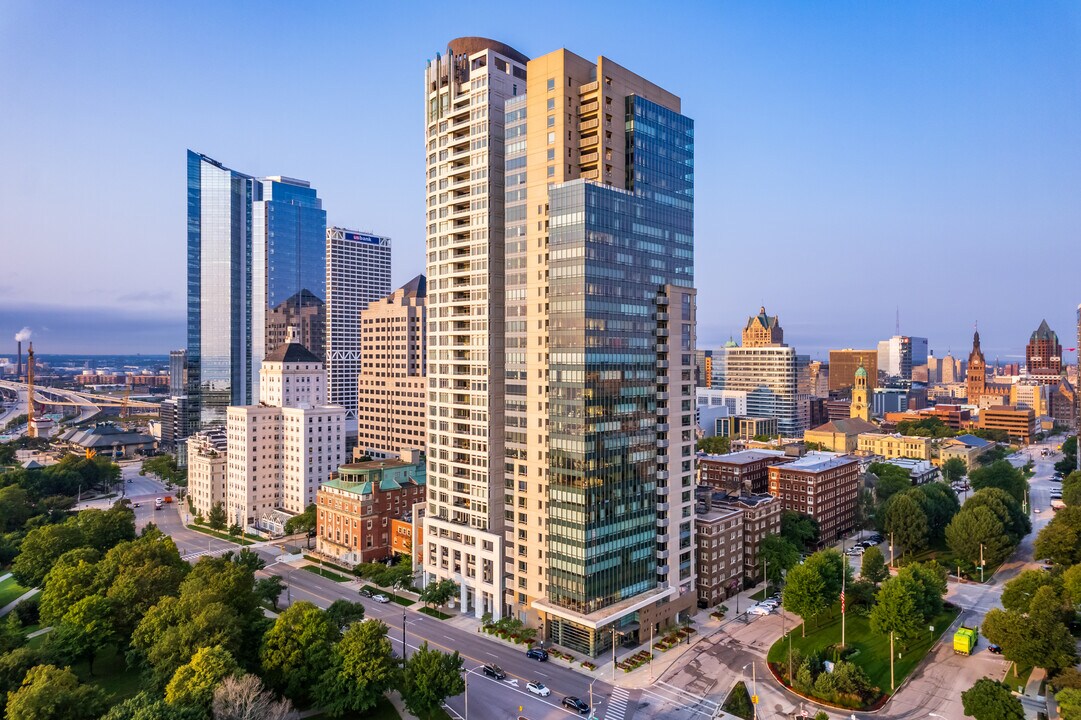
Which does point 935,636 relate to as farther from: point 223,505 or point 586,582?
point 223,505

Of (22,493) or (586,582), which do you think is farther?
(22,493)

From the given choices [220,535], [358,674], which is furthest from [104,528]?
[358,674]

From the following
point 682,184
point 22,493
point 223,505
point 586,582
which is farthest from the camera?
point 223,505

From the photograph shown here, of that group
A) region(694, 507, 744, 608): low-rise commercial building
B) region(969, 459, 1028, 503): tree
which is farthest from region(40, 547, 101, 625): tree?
region(969, 459, 1028, 503): tree

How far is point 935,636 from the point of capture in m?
88.8

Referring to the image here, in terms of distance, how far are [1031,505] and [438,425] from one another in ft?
526

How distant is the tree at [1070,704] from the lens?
57.2 metres

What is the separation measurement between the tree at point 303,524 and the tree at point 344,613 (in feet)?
184

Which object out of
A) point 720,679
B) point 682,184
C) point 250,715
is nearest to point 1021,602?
point 720,679

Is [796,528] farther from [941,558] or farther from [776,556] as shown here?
[941,558]

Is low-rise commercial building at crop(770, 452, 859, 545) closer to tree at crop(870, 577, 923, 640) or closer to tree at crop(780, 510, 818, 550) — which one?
tree at crop(780, 510, 818, 550)

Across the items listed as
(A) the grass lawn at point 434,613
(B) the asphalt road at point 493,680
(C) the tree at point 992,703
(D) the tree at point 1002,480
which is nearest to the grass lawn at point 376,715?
(B) the asphalt road at point 493,680

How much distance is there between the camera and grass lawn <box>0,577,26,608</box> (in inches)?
4134

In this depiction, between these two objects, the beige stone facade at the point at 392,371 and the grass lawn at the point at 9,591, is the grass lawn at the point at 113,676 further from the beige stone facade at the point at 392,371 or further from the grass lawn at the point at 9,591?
the beige stone facade at the point at 392,371
